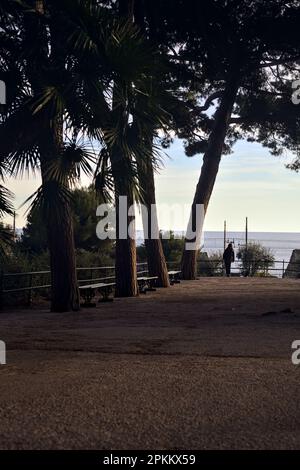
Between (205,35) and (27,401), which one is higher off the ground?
(205,35)

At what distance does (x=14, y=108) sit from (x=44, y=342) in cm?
432

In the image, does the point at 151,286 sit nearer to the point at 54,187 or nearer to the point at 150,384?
the point at 54,187

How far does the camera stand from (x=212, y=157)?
84.5 ft

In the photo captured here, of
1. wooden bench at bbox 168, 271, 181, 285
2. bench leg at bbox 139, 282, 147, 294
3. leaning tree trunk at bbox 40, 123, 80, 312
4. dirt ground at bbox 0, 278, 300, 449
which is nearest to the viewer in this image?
dirt ground at bbox 0, 278, 300, 449

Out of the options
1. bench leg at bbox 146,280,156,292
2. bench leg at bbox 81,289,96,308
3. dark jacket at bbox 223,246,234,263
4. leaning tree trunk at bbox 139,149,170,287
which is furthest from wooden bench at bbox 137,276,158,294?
dark jacket at bbox 223,246,234,263

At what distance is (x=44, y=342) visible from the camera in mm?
9008

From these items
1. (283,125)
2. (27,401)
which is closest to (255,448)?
(27,401)

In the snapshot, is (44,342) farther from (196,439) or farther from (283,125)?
(283,125)

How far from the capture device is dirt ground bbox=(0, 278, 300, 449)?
187 inches

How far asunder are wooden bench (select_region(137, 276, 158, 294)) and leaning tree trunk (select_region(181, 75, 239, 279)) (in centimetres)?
473

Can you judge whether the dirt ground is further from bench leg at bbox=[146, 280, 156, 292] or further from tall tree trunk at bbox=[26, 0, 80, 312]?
bench leg at bbox=[146, 280, 156, 292]

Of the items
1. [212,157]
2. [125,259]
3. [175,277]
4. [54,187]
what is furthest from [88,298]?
[212,157]

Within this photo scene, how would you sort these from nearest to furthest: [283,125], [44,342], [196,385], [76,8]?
[196,385] → [44,342] → [76,8] → [283,125]

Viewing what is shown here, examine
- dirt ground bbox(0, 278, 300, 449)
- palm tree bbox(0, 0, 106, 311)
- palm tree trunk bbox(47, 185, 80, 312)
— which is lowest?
dirt ground bbox(0, 278, 300, 449)
